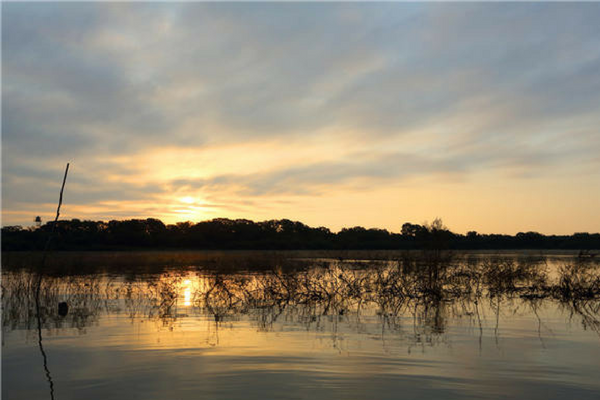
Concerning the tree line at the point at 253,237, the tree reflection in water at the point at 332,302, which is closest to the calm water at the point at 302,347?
the tree reflection in water at the point at 332,302

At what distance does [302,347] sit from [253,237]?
3473 inches

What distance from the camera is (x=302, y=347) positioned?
30.6 feet

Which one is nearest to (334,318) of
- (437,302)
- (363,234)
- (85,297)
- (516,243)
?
(437,302)

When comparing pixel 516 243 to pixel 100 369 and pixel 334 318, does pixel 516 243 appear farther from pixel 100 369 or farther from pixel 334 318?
pixel 100 369

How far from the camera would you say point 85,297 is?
1780 centimetres

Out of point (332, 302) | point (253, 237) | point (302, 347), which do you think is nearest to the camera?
point (302, 347)

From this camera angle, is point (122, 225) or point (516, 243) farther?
point (516, 243)

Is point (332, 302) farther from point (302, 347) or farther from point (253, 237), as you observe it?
point (253, 237)

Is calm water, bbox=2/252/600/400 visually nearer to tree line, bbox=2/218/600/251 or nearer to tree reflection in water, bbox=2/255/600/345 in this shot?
tree reflection in water, bbox=2/255/600/345

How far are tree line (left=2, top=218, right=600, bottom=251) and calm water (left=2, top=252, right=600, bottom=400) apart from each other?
212 ft

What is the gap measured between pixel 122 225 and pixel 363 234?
48.3 m

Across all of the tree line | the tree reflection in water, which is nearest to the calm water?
the tree reflection in water

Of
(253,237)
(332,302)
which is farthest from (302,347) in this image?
(253,237)

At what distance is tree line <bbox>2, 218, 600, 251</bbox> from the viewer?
83250 mm
